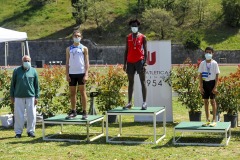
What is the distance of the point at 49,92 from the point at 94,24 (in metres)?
49.0

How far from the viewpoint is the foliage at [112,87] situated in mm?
14320

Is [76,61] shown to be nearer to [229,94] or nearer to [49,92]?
[49,92]

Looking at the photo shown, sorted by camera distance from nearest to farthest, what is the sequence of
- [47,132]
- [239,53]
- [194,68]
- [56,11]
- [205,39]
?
[47,132], [194,68], [239,53], [205,39], [56,11]

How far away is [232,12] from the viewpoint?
5809cm

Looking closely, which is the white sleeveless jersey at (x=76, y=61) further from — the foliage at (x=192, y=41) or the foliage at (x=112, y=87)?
the foliage at (x=192, y=41)

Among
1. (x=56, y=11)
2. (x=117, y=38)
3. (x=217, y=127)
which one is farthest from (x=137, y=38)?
(x=56, y=11)

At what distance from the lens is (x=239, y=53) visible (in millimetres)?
52531

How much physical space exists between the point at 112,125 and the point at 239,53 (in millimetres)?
40693

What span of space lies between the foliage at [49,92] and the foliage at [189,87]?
322cm

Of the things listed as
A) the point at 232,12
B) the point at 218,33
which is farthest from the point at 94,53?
the point at 232,12

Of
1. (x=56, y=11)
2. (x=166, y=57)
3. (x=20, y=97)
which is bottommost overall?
(x=20, y=97)

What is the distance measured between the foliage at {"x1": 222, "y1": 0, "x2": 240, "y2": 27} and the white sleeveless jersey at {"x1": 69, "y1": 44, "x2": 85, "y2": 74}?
159 ft

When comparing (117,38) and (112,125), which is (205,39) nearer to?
(117,38)

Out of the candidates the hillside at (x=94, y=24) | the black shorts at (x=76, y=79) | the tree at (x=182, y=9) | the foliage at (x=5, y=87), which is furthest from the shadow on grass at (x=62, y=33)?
the black shorts at (x=76, y=79)
